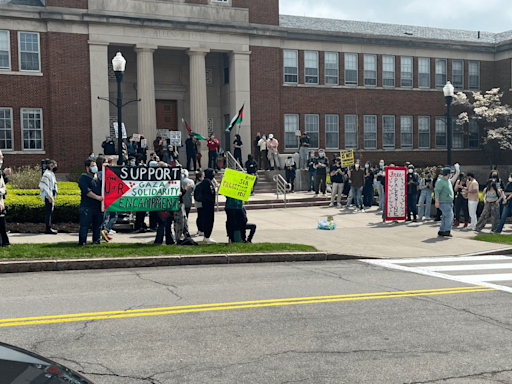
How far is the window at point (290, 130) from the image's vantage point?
1391 inches

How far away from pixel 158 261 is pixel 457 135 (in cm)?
3350

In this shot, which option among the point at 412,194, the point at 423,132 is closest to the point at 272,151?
the point at 412,194

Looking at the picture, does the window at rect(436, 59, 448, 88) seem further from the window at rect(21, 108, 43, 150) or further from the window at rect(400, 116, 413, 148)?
the window at rect(21, 108, 43, 150)

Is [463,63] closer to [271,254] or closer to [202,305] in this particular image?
[271,254]

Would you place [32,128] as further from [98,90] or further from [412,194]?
[412,194]

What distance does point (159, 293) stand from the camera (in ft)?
28.9

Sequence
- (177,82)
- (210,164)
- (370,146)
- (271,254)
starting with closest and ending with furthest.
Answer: (271,254), (210,164), (177,82), (370,146)

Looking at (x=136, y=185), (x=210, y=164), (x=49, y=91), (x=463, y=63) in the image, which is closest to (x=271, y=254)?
(x=136, y=185)

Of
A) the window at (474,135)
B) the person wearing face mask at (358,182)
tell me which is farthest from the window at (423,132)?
the person wearing face mask at (358,182)

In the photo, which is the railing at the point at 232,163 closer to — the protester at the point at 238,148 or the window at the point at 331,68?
the protester at the point at 238,148

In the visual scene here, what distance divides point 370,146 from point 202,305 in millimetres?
31433

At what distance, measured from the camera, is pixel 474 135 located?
40844 millimetres

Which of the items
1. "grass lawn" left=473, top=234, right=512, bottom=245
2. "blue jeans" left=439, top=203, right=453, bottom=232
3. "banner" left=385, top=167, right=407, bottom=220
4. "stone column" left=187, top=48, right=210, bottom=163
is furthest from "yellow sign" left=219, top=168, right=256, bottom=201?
"stone column" left=187, top=48, right=210, bottom=163

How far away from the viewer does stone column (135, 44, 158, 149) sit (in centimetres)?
3053
